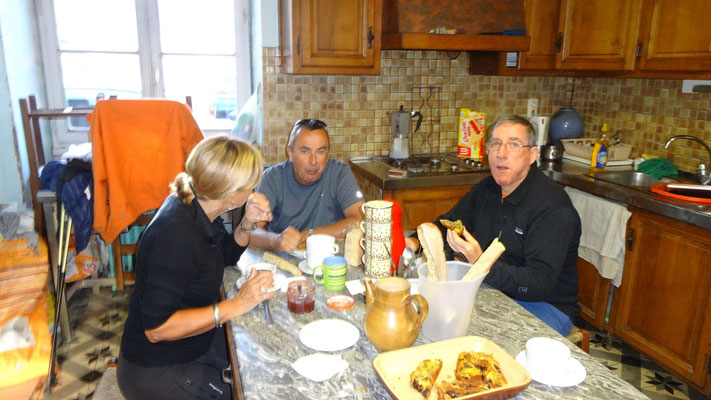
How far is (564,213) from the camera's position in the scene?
1.74 meters

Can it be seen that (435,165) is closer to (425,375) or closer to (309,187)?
(309,187)

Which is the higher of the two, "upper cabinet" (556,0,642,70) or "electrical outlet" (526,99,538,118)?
"upper cabinet" (556,0,642,70)

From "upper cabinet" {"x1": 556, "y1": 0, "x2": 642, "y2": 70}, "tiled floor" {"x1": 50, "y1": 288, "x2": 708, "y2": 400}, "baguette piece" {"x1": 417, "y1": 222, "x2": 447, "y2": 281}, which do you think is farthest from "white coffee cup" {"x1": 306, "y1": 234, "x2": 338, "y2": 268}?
"upper cabinet" {"x1": 556, "y1": 0, "x2": 642, "y2": 70}

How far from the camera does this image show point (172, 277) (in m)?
1.39

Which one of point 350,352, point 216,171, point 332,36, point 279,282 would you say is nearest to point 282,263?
point 279,282

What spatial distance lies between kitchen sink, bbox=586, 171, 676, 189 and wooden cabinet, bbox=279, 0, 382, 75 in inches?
56.0

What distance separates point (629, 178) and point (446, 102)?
4.10 ft

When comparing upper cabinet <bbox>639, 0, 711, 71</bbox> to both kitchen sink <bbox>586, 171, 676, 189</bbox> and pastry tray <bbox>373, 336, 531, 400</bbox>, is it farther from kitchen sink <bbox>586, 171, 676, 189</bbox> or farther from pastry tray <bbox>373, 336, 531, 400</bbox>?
pastry tray <bbox>373, 336, 531, 400</bbox>

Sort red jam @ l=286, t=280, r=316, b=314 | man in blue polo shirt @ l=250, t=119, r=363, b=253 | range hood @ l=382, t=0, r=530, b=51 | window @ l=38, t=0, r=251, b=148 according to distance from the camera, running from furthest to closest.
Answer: window @ l=38, t=0, r=251, b=148 → range hood @ l=382, t=0, r=530, b=51 → man in blue polo shirt @ l=250, t=119, r=363, b=253 → red jam @ l=286, t=280, r=316, b=314

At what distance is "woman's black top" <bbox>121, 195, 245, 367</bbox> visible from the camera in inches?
54.1

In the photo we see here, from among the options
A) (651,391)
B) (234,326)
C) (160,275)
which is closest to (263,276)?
(234,326)

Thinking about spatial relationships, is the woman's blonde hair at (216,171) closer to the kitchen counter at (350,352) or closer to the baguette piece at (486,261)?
the kitchen counter at (350,352)

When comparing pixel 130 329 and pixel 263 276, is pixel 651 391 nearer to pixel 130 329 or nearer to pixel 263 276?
pixel 263 276

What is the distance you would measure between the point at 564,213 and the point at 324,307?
0.86 metres
